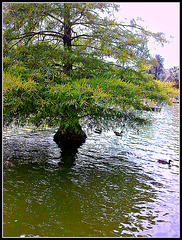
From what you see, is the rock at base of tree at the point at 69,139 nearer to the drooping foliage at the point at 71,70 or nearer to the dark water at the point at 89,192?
the dark water at the point at 89,192

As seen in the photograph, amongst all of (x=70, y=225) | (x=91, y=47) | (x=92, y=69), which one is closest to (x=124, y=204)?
(x=70, y=225)

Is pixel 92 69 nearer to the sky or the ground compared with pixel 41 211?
nearer to the sky

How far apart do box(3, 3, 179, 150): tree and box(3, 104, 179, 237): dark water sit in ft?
6.38

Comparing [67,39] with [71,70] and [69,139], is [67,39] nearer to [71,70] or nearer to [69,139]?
[71,70]

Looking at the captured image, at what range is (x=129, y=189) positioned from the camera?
26.4 ft

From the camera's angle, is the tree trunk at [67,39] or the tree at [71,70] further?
the tree trunk at [67,39]

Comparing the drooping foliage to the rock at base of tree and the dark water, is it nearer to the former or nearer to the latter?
the dark water

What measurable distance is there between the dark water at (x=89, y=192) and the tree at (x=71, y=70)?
1945 mm

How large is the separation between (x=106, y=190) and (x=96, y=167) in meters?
1.99

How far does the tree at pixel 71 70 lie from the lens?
23.4 feet

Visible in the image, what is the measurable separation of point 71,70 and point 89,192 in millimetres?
5031

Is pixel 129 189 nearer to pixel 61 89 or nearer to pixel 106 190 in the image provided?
pixel 106 190

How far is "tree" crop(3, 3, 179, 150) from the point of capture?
7.14 meters

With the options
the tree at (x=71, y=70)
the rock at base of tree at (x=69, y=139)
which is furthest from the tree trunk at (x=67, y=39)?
the rock at base of tree at (x=69, y=139)
